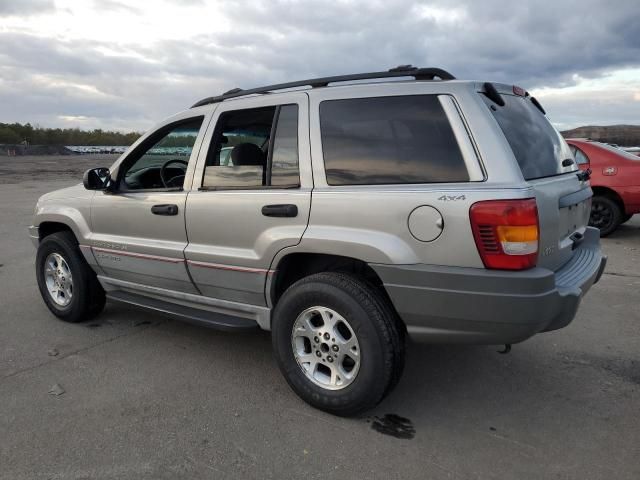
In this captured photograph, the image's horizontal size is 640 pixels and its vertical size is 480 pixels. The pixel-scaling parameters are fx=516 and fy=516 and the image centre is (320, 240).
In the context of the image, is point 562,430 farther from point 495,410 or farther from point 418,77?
point 418,77

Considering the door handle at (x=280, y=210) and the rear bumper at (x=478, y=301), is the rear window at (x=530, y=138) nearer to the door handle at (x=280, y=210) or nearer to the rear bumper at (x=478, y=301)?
the rear bumper at (x=478, y=301)

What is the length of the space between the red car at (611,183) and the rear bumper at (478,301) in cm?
619

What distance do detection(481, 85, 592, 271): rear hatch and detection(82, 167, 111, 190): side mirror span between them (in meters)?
2.95

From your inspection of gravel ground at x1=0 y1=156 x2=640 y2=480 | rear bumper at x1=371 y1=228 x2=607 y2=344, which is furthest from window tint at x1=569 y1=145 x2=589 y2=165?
rear bumper at x1=371 y1=228 x2=607 y2=344

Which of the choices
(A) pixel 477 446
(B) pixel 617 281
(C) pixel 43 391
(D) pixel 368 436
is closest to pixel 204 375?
Answer: (C) pixel 43 391

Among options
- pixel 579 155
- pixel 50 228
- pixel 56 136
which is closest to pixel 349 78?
pixel 50 228

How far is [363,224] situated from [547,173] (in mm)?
1184

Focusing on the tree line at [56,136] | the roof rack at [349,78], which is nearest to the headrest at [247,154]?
the roof rack at [349,78]

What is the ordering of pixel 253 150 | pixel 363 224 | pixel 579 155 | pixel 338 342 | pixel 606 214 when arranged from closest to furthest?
1. pixel 363 224
2. pixel 338 342
3. pixel 253 150
4. pixel 606 214
5. pixel 579 155

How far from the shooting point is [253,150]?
3549 millimetres

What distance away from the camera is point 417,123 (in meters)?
2.84

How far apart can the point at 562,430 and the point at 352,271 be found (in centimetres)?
148

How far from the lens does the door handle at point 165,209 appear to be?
368 centimetres

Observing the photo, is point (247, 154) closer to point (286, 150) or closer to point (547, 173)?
point (286, 150)
